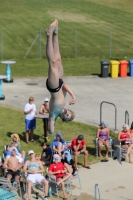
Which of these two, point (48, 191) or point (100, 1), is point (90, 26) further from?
point (48, 191)

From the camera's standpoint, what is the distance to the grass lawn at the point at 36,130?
704 inches

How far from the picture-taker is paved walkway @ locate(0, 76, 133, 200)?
1464cm

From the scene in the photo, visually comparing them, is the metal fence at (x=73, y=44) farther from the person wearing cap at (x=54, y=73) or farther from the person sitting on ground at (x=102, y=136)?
the person wearing cap at (x=54, y=73)

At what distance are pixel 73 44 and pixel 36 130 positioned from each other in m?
20.6

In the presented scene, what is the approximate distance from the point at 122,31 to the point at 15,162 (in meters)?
32.6

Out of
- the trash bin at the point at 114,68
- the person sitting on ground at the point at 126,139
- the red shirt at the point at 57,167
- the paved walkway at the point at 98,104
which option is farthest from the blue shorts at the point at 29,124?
the trash bin at the point at 114,68

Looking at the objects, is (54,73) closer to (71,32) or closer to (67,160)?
(67,160)

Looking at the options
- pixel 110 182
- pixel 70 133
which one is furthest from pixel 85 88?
pixel 110 182

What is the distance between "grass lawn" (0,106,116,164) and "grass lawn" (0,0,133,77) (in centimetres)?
882

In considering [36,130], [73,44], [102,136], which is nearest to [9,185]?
[102,136]

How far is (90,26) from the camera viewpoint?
151 ft

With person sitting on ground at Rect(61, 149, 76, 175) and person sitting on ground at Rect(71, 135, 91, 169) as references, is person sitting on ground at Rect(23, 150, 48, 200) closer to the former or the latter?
person sitting on ground at Rect(61, 149, 76, 175)

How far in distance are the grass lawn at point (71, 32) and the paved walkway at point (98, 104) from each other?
2.38 m

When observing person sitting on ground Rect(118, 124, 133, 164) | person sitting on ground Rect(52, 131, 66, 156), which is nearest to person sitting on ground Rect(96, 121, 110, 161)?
person sitting on ground Rect(118, 124, 133, 164)
